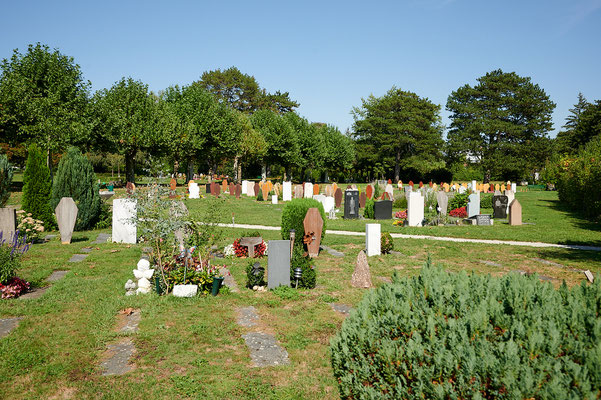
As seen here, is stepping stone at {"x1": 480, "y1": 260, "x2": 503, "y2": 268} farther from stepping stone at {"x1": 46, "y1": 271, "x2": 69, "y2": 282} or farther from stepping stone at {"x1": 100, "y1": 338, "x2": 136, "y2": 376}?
stepping stone at {"x1": 46, "y1": 271, "x2": 69, "y2": 282}

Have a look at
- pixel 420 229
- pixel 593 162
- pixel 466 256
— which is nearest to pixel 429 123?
pixel 593 162

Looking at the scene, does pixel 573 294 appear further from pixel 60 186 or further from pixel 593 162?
pixel 593 162

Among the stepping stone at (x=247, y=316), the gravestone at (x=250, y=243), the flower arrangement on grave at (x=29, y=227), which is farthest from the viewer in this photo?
the flower arrangement on grave at (x=29, y=227)

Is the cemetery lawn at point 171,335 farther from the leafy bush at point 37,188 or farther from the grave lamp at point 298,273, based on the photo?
the leafy bush at point 37,188

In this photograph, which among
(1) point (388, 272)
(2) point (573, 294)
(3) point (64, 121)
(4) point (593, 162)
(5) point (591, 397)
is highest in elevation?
(3) point (64, 121)

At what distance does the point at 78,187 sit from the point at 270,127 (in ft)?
137

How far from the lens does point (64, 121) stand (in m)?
30.8

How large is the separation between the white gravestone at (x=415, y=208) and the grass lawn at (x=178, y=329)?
6.73 meters

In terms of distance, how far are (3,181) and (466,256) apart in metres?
16.0

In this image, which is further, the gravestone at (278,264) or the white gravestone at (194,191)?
the white gravestone at (194,191)

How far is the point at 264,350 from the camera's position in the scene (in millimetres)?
5852

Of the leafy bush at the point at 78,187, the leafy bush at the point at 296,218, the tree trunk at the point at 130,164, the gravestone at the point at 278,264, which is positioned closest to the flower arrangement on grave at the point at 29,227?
the leafy bush at the point at 78,187

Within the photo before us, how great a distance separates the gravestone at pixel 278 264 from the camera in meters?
8.75

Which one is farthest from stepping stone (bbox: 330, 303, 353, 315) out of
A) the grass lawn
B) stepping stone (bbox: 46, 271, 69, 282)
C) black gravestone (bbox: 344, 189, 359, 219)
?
black gravestone (bbox: 344, 189, 359, 219)
